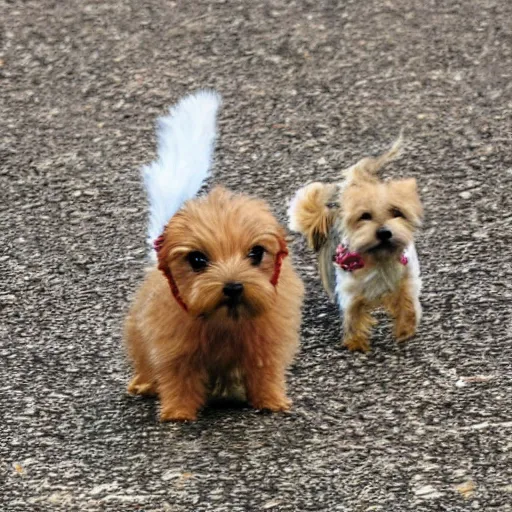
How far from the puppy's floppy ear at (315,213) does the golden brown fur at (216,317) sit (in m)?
0.99

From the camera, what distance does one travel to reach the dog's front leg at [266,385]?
447cm

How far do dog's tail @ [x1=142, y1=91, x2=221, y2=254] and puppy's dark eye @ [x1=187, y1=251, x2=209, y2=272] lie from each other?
1.27 ft

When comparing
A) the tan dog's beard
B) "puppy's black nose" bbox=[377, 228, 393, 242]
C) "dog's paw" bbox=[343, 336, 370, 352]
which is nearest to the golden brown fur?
the tan dog's beard

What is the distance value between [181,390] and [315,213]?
4.57 ft

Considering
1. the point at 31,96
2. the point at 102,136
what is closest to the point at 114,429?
the point at 102,136

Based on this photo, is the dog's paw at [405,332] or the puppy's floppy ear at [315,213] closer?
the dog's paw at [405,332]

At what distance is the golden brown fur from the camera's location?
4.07 meters

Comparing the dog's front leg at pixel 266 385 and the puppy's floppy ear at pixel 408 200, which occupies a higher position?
the puppy's floppy ear at pixel 408 200

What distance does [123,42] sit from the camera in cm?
952

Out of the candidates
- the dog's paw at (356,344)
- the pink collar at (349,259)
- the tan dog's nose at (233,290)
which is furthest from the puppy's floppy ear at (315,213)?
the tan dog's nose at (233,290)

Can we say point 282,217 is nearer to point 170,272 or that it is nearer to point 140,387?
point 140,387

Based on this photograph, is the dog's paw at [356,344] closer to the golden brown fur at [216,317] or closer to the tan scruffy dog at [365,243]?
the tan scruffy dog at [365,243]

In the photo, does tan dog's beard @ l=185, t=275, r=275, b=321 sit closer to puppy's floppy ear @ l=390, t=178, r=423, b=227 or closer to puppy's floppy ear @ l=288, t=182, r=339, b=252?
puppy's floppy ear @ l=390, t=178, r=423, b=227

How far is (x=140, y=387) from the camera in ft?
16.0
